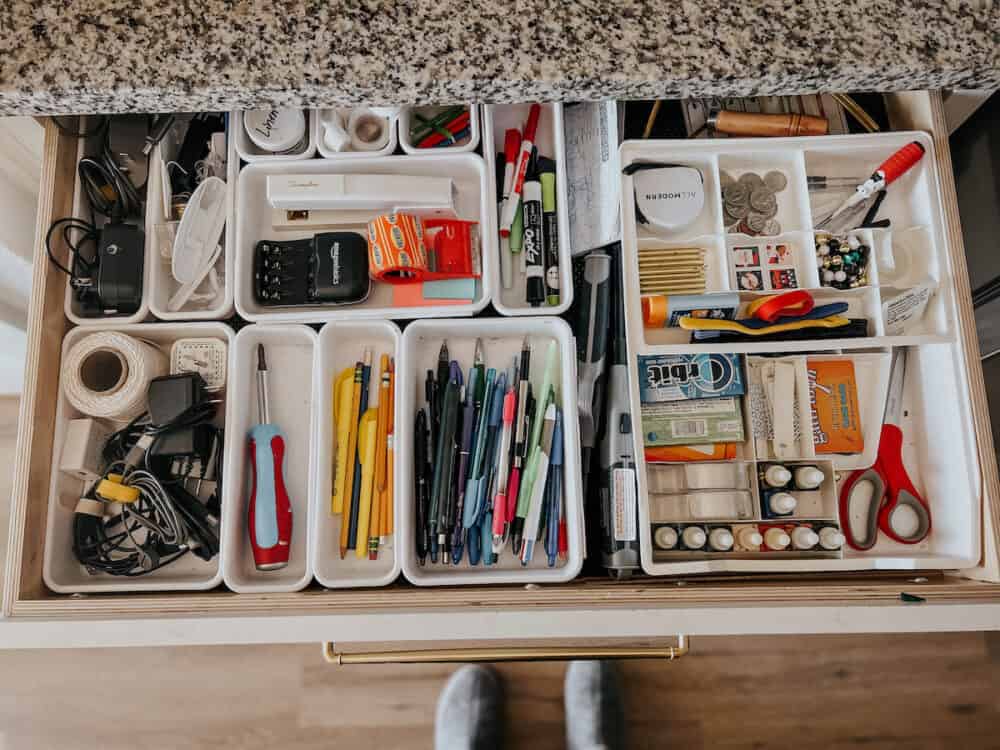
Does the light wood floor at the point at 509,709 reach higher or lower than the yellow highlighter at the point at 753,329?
lower

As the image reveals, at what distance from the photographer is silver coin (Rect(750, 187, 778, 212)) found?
815 mm

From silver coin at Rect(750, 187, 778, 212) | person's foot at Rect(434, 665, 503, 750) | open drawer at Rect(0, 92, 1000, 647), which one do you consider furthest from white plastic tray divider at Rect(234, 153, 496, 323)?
person's foot at Rect(434, 665, 503, 750)

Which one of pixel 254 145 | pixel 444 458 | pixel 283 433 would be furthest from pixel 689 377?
pixel 254 145

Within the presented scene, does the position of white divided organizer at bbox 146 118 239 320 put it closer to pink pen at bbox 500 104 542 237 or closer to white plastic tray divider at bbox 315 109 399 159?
white plastic tray divider at bbox 315 109 399 159

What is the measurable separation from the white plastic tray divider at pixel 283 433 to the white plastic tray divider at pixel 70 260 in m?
0.13

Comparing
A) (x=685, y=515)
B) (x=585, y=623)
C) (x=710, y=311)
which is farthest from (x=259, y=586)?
(x=710, y=311)

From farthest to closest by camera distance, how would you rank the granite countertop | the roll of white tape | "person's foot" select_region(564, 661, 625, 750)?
"person's foot" select_region(564, 661, 625, 750) < the roll of white tape < the granite countertop

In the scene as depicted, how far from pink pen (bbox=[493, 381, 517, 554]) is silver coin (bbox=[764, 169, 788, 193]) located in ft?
1.40

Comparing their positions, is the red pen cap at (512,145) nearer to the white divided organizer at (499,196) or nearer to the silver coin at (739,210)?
the white divided organizer at (499,196)

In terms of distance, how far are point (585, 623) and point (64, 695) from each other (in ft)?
3.88

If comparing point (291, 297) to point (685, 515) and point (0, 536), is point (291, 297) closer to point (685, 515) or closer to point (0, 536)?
point (685, 515)

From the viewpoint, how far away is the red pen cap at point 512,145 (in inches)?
34.3

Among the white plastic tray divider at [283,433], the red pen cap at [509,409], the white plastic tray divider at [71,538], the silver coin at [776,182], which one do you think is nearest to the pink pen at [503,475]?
the red pen cap at [509,409]

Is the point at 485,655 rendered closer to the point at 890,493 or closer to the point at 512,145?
the point at 890,493
